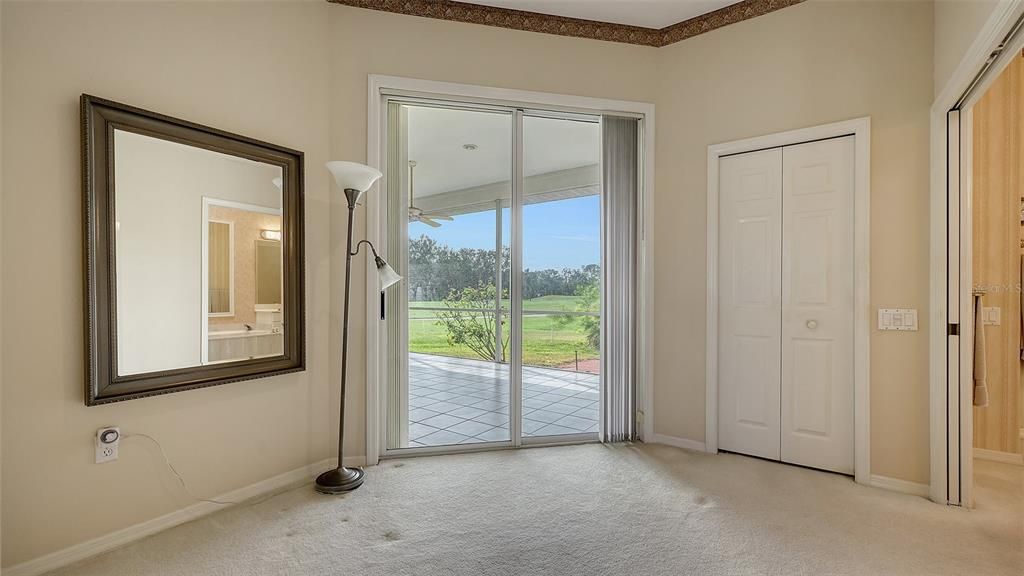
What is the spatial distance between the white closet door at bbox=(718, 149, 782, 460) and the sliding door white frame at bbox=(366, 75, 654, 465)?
48 cm

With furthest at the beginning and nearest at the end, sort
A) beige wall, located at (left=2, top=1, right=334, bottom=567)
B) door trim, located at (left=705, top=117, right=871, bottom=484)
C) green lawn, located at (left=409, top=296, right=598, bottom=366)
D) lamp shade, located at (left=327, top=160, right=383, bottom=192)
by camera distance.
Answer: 1. green lawn, located at (left=409, top=296, right=598, bottom=366)
2. door trim, located at (left=705, top=117, right=871, bottom=484)
3. lamp shade, located at (left=327, top=160, right=383, bottom=192)
4. beige wall, located at (left=2, top=1, right=334, bottom=567)

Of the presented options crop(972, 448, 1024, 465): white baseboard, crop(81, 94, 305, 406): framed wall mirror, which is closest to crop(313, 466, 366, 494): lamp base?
crop(81, 94, 305, 406): framed wall mirror

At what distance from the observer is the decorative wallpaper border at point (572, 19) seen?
3.03 m

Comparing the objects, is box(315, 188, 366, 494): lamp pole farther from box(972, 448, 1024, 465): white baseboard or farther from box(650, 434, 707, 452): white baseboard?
box(972, 448, 1024, 465): white baseboard

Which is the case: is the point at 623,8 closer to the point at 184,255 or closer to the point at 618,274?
the point at 618,274

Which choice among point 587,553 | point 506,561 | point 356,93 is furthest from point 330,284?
point 587,553

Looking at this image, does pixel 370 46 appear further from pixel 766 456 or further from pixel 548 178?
pixel 766 456

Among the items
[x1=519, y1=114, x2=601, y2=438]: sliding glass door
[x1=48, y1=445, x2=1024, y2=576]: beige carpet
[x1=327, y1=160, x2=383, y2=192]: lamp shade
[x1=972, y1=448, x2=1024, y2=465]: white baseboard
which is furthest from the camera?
[x1=519, y1=114, x2=601, y2=438]: sliding glass door

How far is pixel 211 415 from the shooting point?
2422 mm

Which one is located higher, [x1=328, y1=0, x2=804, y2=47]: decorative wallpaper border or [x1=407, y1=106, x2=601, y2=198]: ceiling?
[x1=328, y1=0, x2=804, y2=47]: decorative wallpaper border

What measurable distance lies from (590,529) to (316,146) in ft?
8.50

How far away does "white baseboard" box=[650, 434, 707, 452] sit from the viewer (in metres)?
3.29

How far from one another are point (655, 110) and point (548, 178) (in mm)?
924

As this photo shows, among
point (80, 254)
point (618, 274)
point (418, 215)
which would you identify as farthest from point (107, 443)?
point (618, 274)
